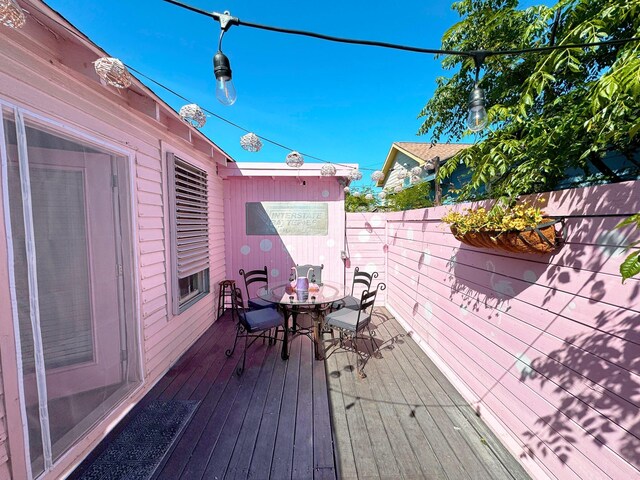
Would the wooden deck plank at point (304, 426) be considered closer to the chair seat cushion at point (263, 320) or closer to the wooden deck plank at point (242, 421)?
the wooden deck plank at point (242, 421)

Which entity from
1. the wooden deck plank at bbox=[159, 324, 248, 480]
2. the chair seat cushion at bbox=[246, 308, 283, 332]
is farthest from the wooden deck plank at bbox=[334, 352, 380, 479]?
the wooden deck plank at bbox=[159, 324, 248, 480]

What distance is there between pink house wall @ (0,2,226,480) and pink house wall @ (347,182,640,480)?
314 centimetres

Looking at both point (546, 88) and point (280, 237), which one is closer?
point (546, 88)

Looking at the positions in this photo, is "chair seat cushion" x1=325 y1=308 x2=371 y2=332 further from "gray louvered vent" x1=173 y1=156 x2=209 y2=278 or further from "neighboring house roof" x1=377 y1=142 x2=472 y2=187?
"neighboring house roof" x1=377 y1=142 x2=472 y2=187

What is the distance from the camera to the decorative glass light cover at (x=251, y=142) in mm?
2863

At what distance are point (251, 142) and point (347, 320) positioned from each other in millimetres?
2396

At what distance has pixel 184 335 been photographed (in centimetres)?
319

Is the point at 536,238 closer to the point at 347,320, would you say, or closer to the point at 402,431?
the point at 402,431

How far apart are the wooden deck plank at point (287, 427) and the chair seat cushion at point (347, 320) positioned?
2.11 ft

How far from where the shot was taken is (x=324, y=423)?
2043 millimetres

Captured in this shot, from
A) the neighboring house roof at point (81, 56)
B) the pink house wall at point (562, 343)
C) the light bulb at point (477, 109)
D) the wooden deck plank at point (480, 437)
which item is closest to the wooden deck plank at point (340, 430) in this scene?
the wooden deck plank at point (480, 437)

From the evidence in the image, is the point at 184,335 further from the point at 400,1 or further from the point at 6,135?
the point at 400,1

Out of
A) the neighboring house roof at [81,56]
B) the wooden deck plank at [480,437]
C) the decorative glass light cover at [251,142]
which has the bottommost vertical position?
the wooden deck plank at [480,437]

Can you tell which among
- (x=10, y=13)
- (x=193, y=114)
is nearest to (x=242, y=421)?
(x=193, y=114)
